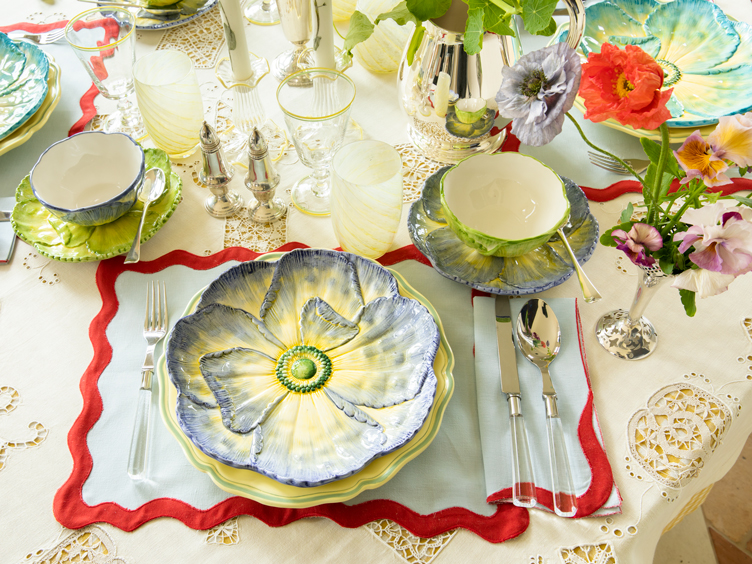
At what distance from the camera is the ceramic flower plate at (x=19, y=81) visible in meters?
0.87

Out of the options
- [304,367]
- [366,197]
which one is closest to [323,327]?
[304,367]

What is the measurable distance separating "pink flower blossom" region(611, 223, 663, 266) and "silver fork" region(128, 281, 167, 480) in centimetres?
53

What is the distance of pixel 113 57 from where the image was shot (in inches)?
33.7

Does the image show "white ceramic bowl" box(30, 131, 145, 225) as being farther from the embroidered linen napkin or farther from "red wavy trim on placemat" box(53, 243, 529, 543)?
the embroidered linen napkin

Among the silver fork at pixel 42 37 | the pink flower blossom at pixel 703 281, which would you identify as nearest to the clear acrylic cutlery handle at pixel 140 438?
the pink flower blossom at pixel 703 281

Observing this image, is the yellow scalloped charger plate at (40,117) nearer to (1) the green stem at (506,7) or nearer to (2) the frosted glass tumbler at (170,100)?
(2) the frosted glass tumbler at (170,100)

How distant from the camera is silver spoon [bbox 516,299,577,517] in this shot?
540 millimetres

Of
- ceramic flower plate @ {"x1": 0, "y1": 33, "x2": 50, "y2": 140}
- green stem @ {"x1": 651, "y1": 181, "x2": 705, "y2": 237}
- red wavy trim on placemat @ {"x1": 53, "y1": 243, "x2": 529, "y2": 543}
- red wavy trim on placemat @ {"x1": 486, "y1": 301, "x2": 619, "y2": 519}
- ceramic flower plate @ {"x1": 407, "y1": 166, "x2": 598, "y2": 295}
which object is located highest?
green stem @ {"x1": 651, "y1": 181, "x2": 705, "y2": 237}

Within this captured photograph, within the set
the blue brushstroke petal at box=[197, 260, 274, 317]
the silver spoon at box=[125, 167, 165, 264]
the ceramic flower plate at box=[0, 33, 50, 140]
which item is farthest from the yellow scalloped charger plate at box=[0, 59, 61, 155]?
the blue brushstroke petal at box=[197, 260, 274, 317]

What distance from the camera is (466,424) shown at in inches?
23.9

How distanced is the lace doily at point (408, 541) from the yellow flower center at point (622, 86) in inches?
17.7

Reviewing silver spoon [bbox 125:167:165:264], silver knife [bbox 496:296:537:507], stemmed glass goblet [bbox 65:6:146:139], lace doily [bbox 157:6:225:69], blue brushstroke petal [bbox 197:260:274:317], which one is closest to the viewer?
silver knife [bbox 496:296:537:507]

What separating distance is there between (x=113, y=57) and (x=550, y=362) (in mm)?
809

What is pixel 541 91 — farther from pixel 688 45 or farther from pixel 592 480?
pixel 688 45
